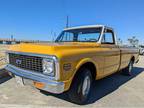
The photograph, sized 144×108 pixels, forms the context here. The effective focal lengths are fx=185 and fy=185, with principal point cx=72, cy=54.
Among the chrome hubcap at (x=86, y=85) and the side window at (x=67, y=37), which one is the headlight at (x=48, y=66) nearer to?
the chrome hubcap at (x=86, y=85)

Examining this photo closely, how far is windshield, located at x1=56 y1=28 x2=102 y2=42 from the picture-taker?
569 centimetres

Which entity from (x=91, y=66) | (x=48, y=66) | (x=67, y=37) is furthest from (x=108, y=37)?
(x=48, y=66)

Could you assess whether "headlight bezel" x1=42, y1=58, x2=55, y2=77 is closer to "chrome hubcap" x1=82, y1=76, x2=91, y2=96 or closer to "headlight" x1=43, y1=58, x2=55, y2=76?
"headlight" x1=43, y1=58, x2=55, y2=76

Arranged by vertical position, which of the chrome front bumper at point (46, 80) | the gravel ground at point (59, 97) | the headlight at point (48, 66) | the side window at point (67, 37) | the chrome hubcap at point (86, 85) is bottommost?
the gravel ground at point (59, 97)

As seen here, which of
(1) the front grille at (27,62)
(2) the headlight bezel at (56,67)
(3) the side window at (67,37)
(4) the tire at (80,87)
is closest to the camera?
(2) the headlight bezel at (56,67)

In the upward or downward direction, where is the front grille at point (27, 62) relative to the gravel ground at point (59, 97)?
upward

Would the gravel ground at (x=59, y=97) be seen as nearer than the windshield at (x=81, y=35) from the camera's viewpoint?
Yes

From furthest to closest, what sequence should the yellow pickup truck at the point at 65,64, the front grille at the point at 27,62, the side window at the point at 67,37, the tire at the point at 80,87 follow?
the side window at the point at 67,37 → the tire at the point at 80,87 → the front grille at the point at 27,62 → the yellow pickup truck at the point at 65,64

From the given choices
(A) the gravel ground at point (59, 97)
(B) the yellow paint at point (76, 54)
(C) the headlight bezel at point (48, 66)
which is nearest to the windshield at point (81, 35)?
(B) the yellow paint at point (76, 54)

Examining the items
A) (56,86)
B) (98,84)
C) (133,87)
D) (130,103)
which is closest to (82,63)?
(56,86)

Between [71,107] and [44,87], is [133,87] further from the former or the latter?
[44,87]

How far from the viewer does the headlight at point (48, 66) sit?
11.9 feet

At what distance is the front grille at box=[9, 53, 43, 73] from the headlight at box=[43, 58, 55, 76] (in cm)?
13

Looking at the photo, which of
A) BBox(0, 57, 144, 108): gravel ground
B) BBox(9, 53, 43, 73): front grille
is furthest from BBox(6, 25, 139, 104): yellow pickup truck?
BBox(0, 57, 144, 108): gravel ground
